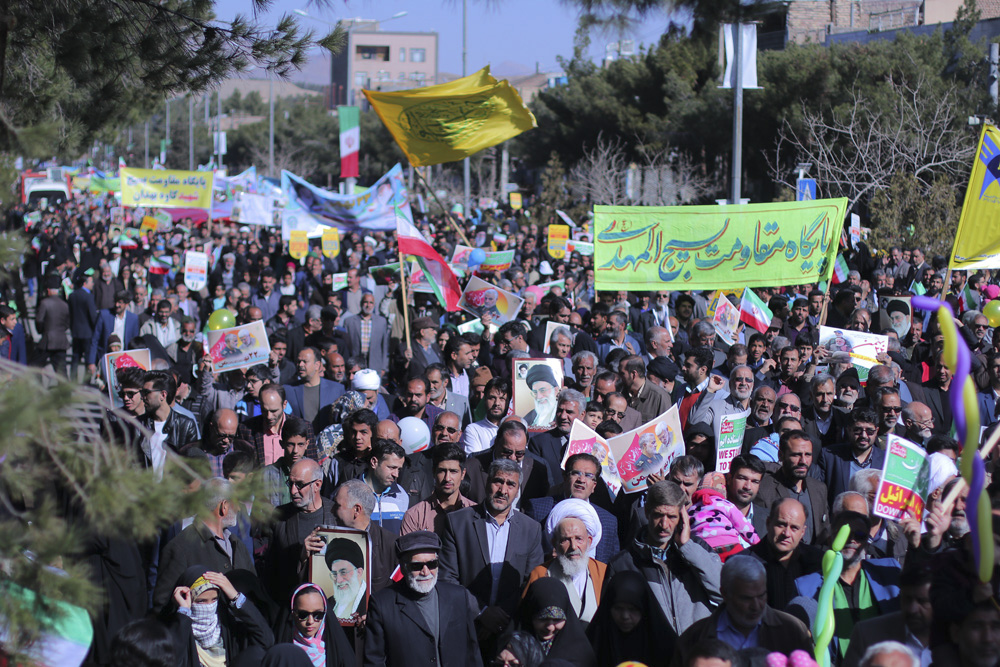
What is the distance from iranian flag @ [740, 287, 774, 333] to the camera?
1055 cm

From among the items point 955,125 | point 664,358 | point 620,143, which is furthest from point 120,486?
point 620,143

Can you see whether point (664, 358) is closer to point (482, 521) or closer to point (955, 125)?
point (482, 521)

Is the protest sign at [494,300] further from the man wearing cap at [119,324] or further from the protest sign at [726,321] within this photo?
the man wearing cap at [119,324]

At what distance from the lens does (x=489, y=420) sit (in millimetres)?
7574

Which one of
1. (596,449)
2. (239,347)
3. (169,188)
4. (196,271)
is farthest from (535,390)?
(169,188)

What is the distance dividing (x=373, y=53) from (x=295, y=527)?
102719 mm

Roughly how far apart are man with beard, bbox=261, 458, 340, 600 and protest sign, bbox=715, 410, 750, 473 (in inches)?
94.5

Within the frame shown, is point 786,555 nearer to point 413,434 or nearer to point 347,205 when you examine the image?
point 413,434

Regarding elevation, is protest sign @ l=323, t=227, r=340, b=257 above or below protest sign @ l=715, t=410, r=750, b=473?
above

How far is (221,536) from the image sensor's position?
5.04 meters

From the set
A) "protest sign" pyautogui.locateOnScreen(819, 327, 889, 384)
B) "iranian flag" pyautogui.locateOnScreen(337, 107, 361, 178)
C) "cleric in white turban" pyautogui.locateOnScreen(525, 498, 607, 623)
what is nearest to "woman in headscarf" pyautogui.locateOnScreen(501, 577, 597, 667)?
"cleric in white turban" pyautogui.locateOnScreen(525, 498, 607, 623)

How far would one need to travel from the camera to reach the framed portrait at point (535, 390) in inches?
314

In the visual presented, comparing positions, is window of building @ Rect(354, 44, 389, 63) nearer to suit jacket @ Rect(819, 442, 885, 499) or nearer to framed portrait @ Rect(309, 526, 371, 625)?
suit jacket @ Rect(819, 442, 885, 499)

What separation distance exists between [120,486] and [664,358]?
253 inches
